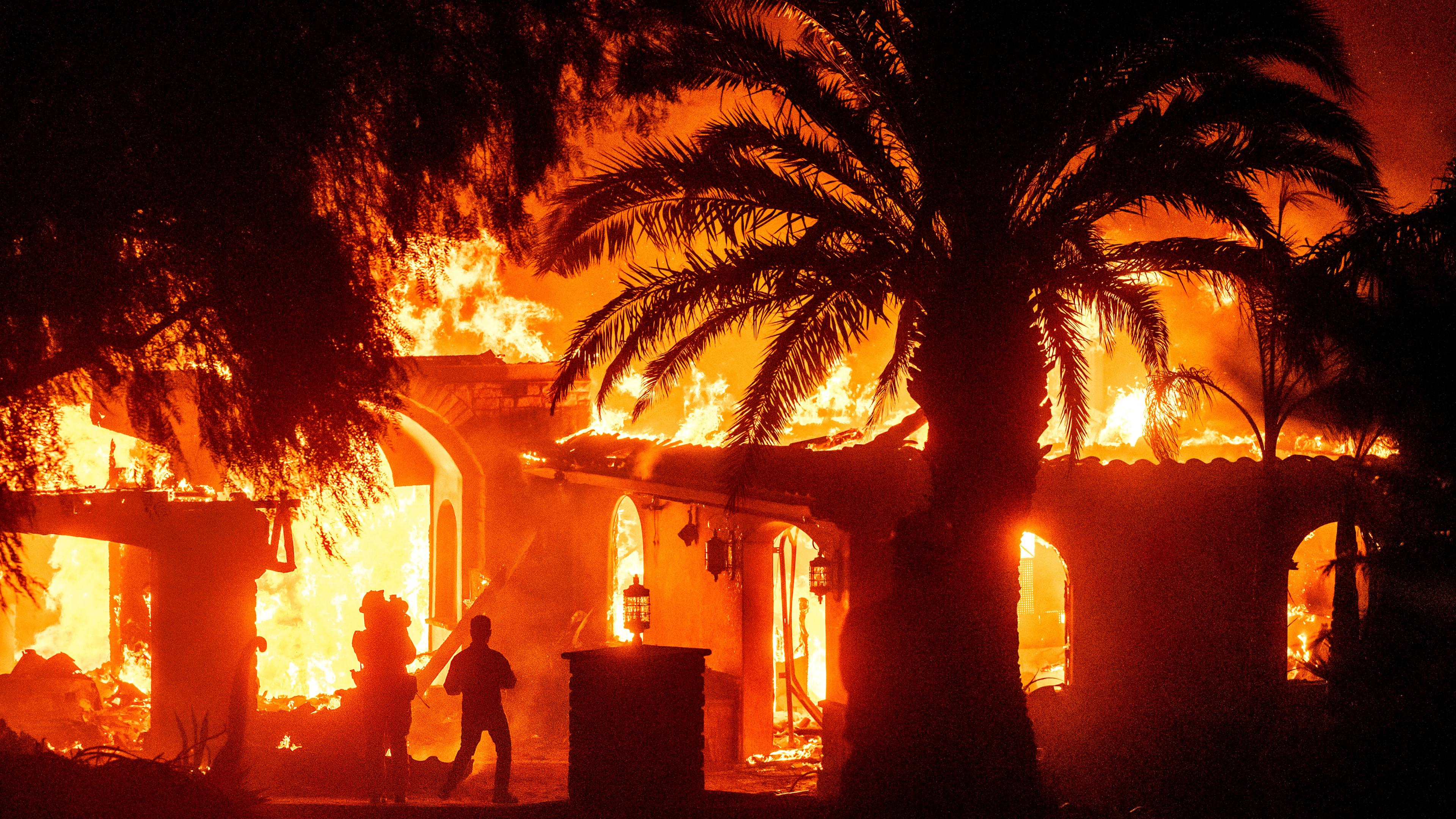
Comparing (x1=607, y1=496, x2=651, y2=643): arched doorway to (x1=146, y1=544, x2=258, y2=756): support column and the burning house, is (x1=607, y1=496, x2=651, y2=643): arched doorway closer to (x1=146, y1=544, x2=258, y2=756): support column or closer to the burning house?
the burning house

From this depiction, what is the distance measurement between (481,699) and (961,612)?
4013mm

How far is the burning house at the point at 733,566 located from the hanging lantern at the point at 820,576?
3 cm

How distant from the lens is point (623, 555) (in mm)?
19594

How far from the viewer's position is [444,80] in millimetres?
6316

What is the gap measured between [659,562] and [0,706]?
9199 mm

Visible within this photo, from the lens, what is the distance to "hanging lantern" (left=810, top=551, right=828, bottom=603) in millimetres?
11812

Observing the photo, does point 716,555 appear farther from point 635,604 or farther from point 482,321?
point 482,321

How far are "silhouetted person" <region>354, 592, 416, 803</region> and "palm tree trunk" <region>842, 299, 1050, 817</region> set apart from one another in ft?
12.5

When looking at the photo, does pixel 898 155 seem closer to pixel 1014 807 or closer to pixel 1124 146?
pixel 1124 146

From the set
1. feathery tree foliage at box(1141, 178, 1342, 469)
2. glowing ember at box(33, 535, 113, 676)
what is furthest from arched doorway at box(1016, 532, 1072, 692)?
glowing ember at box(33, 535, 113, 676)

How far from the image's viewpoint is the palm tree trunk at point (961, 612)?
8156 mm

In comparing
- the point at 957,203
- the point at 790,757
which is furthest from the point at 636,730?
the point at 790,757

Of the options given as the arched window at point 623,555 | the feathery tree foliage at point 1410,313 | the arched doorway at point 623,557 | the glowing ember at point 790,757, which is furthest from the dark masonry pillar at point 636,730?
the arched window at point 623,555

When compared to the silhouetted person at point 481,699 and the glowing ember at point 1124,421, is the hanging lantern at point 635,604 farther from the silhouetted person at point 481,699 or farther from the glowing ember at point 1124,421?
the glowing ember at point 1124,421
